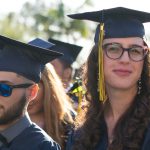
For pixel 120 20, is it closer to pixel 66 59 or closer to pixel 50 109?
pixel 50 109

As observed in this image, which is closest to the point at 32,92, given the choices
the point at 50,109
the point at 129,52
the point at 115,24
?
the point at 129,52

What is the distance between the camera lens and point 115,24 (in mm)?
5062

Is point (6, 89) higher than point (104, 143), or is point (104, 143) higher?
point (6, 89)

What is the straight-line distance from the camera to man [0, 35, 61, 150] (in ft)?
14.5

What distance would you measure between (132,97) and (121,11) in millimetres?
694

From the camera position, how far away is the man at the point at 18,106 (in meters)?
4.43

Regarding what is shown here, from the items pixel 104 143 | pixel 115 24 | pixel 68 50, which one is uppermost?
pixel 115 24

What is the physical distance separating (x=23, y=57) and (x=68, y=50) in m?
3.98

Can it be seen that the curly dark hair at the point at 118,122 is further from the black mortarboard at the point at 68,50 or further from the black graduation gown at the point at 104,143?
the black mortarboard at the point at 68,50

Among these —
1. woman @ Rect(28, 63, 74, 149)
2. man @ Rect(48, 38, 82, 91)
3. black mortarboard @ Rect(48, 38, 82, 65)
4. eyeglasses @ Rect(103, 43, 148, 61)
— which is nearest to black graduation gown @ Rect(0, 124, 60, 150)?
eyeglasses @ Rect(103, 43, 148, 61)

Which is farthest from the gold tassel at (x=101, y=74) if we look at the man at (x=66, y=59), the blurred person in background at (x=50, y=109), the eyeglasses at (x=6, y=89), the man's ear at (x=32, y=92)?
the man at (x=66, y=59)

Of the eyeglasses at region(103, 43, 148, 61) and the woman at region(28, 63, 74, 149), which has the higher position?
the eyeglasses at region(103, 43, 148, 61)

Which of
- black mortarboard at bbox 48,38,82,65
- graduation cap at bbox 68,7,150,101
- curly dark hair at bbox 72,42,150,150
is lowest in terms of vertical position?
curly dark hair at bbox 72,42,150,150

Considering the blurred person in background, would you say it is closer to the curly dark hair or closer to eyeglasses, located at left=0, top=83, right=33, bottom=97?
the curly dark hair
